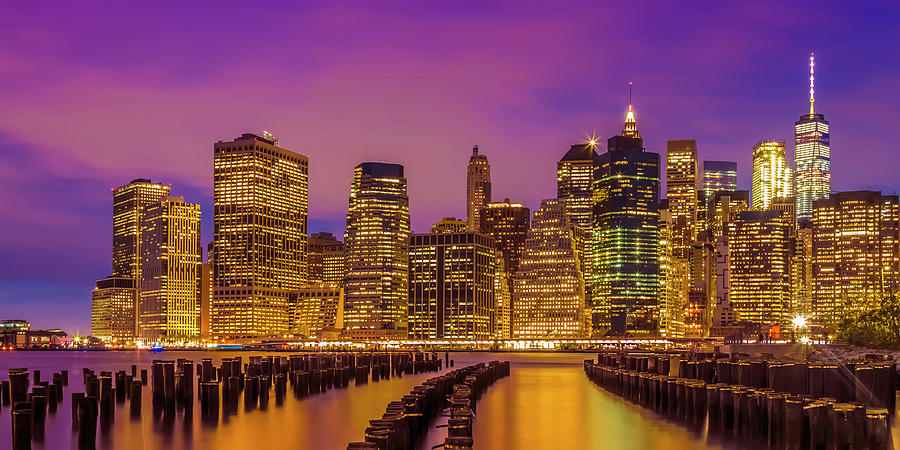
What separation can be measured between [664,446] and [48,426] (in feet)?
101

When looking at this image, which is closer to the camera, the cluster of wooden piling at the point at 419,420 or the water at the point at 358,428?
the cluster of wooden piling at the point at 419,420

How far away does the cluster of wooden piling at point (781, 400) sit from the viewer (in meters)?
31.9

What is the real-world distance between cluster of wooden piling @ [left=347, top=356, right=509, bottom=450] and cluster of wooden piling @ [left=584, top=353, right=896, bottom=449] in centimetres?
1054

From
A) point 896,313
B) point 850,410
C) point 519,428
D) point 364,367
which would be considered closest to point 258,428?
point 519,428

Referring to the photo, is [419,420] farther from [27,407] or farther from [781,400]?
[27,407]

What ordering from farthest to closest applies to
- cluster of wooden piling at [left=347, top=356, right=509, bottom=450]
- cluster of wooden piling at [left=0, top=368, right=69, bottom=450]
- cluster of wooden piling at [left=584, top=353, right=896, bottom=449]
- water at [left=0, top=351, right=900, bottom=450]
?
water at [left=0, top=351, right=900, bottom=450] < cluster of wooden piling at [left=0, top=368, right=69, bottom=450] < cluster of wooden piling at [left=584, top=353, right=896, bottom=449] < cluster of wooden piling at [left=347, top=356, right=509, bottom=450]

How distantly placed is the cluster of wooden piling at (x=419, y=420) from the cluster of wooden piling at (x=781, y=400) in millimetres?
10538

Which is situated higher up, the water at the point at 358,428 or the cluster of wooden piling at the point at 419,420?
the cluster of wooden piling at the point at 419,420

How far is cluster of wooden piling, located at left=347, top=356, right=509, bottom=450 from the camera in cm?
2742

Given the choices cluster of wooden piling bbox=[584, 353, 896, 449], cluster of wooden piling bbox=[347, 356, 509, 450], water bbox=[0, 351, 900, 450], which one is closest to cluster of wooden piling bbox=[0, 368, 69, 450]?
water bbox=[0, 351, 900, 450]

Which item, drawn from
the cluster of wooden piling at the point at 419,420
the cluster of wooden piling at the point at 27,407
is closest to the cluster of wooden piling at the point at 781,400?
the cluster of wooden piling at the point at 419,420

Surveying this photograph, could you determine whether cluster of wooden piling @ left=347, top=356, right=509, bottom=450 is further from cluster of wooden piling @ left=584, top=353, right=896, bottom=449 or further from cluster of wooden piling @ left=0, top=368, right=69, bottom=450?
cluster of wooden piling @ left=0, top=368, right=69, bottom=450

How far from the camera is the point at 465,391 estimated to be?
4609 cm

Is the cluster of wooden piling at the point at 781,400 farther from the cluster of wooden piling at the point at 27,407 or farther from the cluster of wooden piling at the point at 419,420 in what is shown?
the cluster of wooden piling at the point at 27,407
